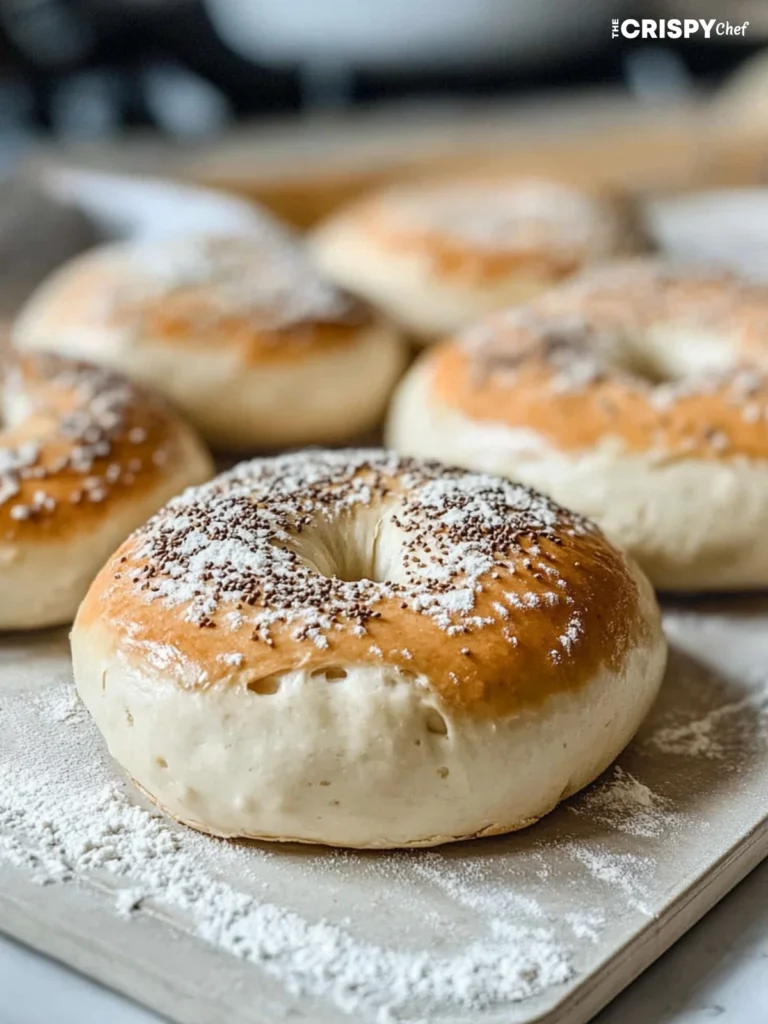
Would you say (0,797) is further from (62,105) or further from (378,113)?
(378,113)

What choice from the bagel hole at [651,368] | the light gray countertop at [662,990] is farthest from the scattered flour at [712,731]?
the bagel hole at [651,368]

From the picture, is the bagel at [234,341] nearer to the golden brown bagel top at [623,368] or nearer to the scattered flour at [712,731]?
the golden brown bagel top at [623,368]

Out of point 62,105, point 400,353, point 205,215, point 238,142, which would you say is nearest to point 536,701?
point 400,353

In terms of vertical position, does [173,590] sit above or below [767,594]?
above

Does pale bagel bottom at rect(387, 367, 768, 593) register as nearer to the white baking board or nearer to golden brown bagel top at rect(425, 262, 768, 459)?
golden brown bagel top at rect(425, 262, 768, 459)

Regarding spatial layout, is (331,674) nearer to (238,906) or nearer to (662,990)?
(238,906)
